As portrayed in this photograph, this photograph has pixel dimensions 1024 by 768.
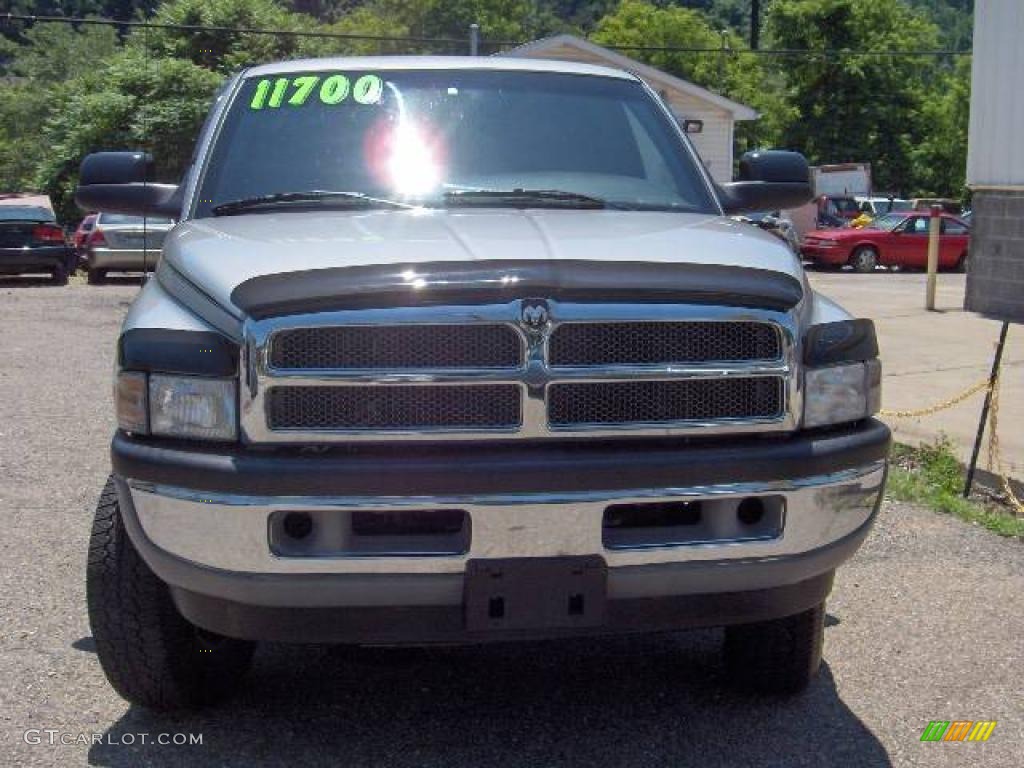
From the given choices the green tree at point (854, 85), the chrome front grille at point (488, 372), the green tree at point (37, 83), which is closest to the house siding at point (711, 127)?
the green tree at point (854, 85)

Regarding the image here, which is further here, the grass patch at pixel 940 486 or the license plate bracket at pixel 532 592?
the grass patch at pixel 940 486

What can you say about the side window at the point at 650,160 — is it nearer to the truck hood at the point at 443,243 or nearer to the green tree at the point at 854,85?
the truck hood at the point at 443,243

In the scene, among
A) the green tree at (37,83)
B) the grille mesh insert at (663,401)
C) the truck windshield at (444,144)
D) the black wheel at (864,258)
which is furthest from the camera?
the green tree at (37,83)

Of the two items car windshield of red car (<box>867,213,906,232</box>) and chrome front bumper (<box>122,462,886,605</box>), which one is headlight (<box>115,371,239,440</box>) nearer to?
chrome front bumper (<box>122,462,886,605</box>)

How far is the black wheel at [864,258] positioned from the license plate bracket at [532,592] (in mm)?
29508

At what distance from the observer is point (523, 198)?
4.56 metres

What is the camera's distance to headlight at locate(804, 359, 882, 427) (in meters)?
3.61

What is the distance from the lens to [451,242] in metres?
3.72

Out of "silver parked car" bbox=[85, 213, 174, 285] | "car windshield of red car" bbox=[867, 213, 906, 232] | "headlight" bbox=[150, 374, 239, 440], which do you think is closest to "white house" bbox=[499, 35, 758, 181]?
"car windshield of red car" bbox=[867, 213, 906, 232]

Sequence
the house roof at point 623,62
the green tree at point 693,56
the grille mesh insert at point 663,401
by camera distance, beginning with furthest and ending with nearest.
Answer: the green tree at point 693,56
the house roof at point 623,62
the grille mesh insert at point 663,401

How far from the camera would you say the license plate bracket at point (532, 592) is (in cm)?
335

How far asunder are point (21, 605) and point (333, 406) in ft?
7.79

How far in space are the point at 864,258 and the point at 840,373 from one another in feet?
95.5

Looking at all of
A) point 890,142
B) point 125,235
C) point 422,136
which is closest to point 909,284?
point 125,235
